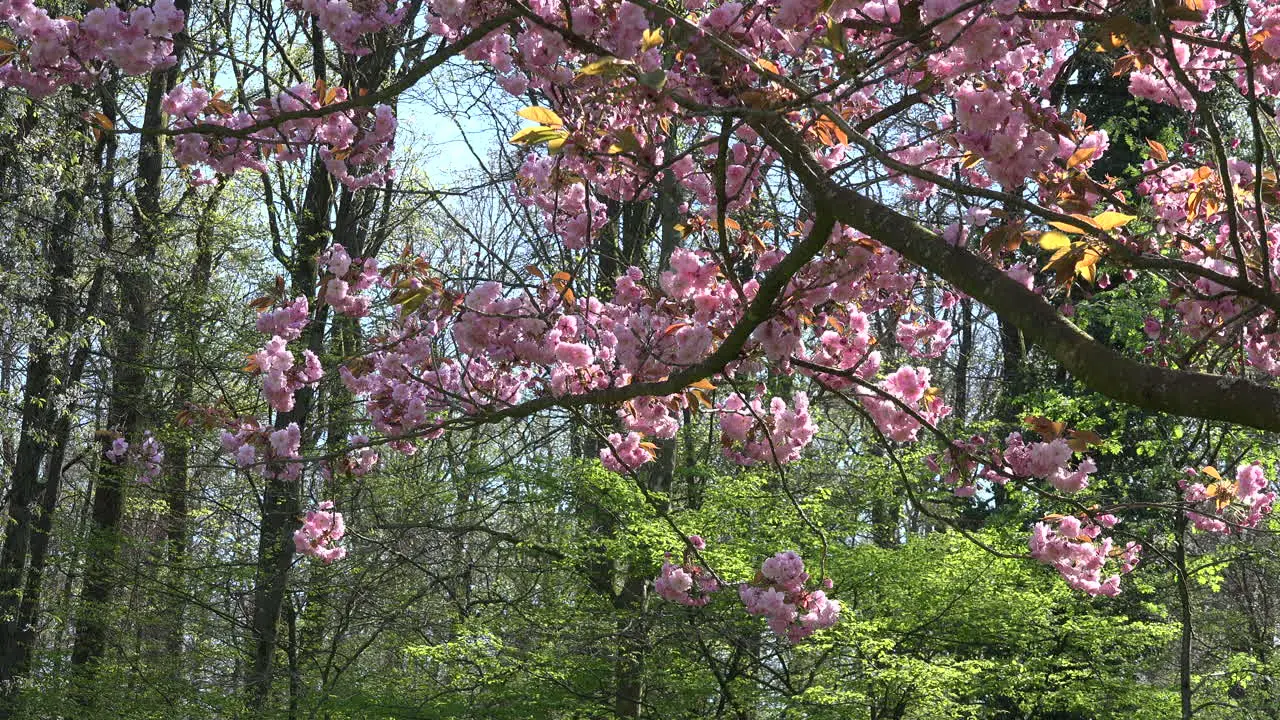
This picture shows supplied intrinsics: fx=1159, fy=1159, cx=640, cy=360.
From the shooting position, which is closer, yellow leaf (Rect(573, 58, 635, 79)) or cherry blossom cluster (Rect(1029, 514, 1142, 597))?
yellow leaf (Rect(573, 58, 635, 79))

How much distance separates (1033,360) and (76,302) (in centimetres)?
771

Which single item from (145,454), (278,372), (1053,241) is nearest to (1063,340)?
(1053,241)

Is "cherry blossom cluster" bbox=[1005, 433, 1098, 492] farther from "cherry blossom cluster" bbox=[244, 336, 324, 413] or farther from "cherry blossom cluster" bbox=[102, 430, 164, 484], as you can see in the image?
"cherry blossom cluster" bbox=[102, 430, 164, 484]

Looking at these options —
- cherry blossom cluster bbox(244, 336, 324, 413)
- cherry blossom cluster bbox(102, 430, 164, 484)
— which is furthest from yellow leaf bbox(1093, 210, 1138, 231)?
cherry blossom cluster bbox(102, 430, 164, 484)

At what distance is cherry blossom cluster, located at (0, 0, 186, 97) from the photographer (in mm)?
3107

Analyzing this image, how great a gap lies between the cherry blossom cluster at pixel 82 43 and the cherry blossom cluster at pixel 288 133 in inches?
6.3

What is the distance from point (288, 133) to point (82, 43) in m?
0.65

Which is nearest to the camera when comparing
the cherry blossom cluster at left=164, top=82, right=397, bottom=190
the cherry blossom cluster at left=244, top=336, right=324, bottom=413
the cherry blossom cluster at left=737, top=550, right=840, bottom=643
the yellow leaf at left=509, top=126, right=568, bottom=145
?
the yellow leaf at left=509, top=126, right=568, bottom=145

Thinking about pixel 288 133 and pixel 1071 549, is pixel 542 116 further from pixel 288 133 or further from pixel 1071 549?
pixel 1071 549

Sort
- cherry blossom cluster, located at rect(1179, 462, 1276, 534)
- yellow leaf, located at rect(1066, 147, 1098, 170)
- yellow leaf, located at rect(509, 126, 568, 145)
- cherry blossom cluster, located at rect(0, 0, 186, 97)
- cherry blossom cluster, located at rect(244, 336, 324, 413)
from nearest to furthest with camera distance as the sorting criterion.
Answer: yellow leaf, located at rect(509, 126, 568, 145)
yellow leaf, located at rect(1066, 147, 1098, 170)
cherry blossom cluster, located at rect(0, 0, 186, 97)
cherry blossom cluster, located at rect(1179, 462, 1276, 534)
cherry blossom cluster, located at rect(244, 336, 324, 413)

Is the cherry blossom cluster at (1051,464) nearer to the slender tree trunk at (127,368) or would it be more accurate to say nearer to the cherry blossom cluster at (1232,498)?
the cherry blossom cluster at (1232,498)

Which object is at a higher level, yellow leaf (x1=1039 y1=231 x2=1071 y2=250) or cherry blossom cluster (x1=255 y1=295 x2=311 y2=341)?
cherry blossom cluster (x1=255 y1=295 x2=311 y2=341)

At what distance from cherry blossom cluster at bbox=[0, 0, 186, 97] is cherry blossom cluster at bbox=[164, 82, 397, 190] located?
16cm

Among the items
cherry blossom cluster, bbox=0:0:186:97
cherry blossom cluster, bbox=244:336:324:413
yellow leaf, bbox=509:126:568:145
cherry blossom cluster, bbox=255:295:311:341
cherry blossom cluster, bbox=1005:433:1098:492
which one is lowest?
cherry blossom cluster, bbox=1005:433:1098:492
